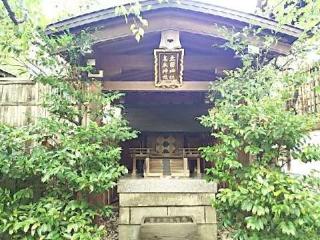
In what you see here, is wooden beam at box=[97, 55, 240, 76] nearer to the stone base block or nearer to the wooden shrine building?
the wooden shrine building

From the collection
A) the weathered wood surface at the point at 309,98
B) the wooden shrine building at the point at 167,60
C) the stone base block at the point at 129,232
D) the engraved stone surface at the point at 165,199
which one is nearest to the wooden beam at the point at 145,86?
the wooden shrine building at the point at 167,60

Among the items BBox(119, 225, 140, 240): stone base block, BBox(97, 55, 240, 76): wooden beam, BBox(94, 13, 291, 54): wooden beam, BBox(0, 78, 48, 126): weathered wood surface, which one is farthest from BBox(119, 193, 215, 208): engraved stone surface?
BBox(94, 13, 291, 54): wooden beam

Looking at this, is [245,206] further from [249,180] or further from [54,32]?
[54,32]

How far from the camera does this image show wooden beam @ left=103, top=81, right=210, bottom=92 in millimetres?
6281

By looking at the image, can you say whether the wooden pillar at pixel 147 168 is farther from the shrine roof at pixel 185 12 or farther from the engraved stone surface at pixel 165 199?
the shrine roof at pixel 185 12

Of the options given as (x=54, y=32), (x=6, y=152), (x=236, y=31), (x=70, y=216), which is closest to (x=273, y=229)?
(x=70, y=216)

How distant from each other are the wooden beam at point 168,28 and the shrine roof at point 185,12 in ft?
0.40

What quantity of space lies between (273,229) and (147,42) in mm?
3844

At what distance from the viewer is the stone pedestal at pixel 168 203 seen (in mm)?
6156

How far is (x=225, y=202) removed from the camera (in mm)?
4625

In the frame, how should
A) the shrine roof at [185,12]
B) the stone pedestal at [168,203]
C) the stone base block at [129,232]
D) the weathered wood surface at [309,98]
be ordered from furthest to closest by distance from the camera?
the weathered wood surface at [309,98], the stone pedestal at [168,203], the stone base block at [129,232], the shrine roof at [185,12]

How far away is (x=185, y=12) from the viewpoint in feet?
18.3

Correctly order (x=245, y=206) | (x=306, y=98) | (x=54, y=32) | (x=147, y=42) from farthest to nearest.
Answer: (x=306, y=98) < (x=147, y=42) < (x=54, y=32) < (x=245, y=206)

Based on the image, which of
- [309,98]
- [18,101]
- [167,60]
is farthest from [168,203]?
[309,98]
